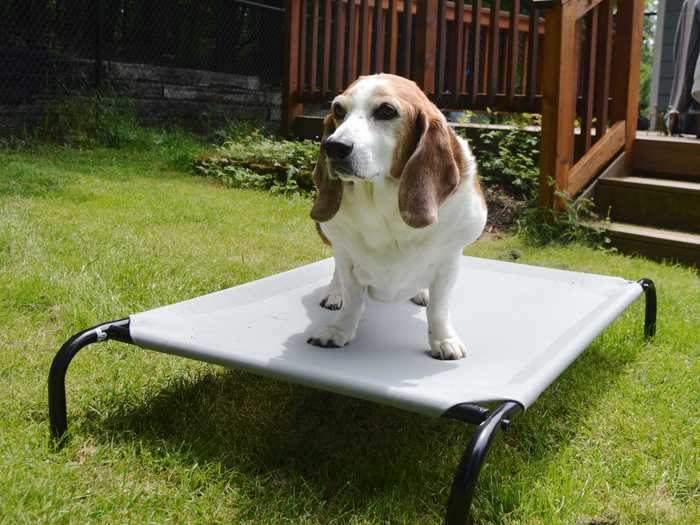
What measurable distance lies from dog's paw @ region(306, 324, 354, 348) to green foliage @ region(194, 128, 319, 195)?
3.96m

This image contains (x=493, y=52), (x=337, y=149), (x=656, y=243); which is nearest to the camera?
(x=337, y=149)

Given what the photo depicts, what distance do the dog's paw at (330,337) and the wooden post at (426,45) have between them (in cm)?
445

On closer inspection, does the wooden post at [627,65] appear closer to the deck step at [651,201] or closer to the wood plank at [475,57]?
the deck step at [651,201]

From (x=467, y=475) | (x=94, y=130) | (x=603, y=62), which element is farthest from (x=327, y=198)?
(x=94, y=130)

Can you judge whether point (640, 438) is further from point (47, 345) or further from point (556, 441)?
point (47, 345)

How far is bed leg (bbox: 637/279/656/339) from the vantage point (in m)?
3.21

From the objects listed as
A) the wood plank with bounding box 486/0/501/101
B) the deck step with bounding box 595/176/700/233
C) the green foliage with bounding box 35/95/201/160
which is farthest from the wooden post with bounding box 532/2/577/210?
the green foliage with bounding box 35/95/201/160

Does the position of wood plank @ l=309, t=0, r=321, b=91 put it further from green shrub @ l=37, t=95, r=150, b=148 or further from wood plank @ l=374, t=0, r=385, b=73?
green shrub @ l=37, t=95, r=150, b=148

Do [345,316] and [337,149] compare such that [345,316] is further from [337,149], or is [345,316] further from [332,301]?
[337,149]

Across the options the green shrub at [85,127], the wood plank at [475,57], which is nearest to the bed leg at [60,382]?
the wood plank at [475,57]

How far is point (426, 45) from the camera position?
256 inches

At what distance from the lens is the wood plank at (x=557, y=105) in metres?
4.88

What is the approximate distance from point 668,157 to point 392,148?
3.99 meters

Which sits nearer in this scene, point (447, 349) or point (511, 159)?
point (447, 349)
